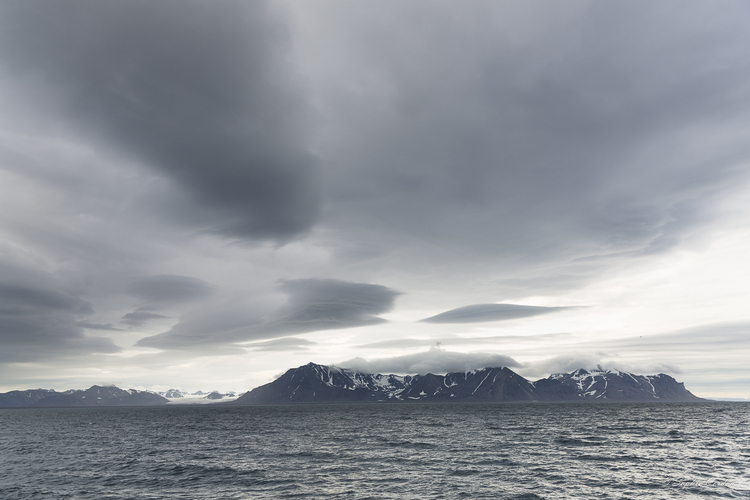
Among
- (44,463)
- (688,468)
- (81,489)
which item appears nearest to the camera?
(81,489)

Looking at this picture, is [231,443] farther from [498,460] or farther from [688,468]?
[688,468]

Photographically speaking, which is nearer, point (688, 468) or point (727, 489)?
point (727, 489)

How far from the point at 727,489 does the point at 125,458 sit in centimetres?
7969

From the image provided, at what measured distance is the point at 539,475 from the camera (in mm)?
47719

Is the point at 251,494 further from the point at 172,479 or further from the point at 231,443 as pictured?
the point at 231,443

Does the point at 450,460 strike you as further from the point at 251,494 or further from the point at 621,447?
the point at 621,447

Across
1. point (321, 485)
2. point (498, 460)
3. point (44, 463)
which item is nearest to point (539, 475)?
point (498, 460)

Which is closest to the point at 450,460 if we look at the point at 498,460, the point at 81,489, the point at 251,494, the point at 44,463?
the point at 498,460

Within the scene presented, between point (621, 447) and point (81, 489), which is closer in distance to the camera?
point (81, 489)

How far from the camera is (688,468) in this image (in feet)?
169

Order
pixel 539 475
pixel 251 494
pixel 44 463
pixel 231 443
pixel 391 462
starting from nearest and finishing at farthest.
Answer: pixel 251 494
pixel 539 475
pixel 391 462
pixel 44 463
pixel 231 443

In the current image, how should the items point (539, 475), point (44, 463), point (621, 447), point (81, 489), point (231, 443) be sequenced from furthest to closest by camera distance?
point (231, 443) → point (621, 447) → point (44, 463) → point (539, 475) → point (81, 489)

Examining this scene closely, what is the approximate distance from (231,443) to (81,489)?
4176 centimetres

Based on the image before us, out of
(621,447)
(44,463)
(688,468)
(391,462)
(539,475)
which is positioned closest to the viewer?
(539,475)
